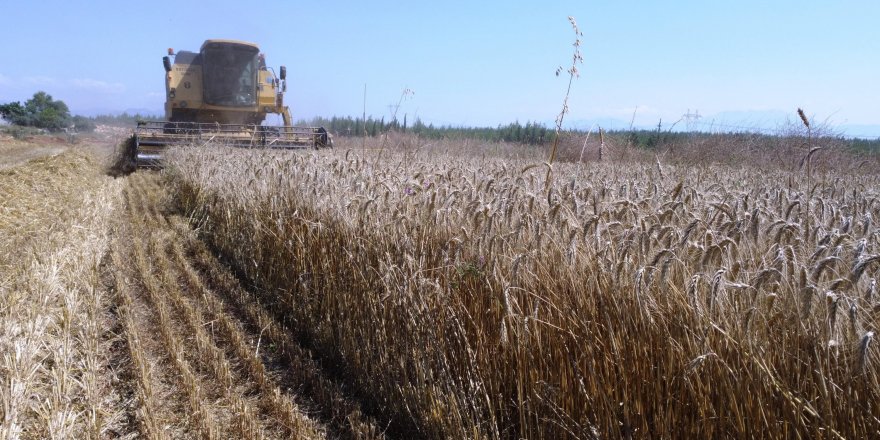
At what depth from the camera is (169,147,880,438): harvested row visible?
62.0 inches

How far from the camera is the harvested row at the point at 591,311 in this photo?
5.16ft

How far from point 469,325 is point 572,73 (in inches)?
68.8

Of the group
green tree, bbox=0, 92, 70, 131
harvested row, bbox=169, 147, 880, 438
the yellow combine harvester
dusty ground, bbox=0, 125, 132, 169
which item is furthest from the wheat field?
green tree, bbox=0, 92, 70, 131

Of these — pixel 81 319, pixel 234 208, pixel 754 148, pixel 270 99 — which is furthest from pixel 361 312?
pixel 270 99

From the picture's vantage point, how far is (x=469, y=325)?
2.74 m

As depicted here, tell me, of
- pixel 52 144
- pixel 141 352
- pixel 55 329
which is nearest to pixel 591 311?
pixel 141 352

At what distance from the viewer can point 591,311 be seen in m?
2.13

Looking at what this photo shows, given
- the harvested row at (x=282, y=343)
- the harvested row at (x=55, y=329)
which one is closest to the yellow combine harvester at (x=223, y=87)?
the harvested row at (x=55, y=329)

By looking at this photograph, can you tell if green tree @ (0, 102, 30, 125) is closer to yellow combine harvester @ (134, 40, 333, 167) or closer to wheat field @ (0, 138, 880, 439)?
yellow combine harvester @ (134, 40, 333, 167)

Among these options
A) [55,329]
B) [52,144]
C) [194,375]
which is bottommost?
[52,144]

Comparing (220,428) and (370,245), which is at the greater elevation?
(370,245)

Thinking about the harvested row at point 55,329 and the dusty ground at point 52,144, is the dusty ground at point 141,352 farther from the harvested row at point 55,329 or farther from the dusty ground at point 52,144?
the dusty ground at point 52,144

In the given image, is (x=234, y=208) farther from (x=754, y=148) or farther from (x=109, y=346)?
(x=754, y=148)

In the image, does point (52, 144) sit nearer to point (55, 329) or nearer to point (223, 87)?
point (223, 87)
